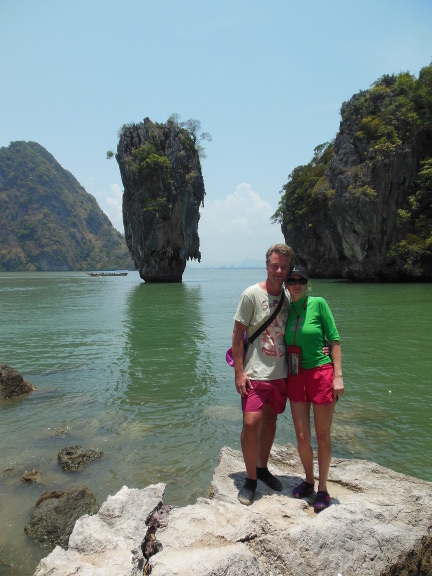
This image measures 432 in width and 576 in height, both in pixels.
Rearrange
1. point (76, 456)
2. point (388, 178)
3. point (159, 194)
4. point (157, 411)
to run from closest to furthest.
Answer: point (76, 456), point (157, 411), point (388, 178), point (159, 194)

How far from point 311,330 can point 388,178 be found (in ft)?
128

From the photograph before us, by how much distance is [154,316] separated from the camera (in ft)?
67.1

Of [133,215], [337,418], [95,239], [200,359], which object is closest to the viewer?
[337,418]

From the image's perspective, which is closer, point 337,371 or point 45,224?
point 337,371

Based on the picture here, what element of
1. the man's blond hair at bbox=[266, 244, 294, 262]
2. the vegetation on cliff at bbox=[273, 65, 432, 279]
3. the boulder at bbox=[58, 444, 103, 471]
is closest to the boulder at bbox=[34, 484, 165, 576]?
the man's blond hair at bbox=[266, 244, 294, 262]

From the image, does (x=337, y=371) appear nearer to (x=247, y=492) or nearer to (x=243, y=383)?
(x=243, y=383)

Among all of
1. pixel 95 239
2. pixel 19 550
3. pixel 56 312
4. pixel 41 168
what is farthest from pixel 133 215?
pixel 41 168

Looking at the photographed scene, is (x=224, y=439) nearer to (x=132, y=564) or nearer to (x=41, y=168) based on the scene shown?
(x=132, y=564)

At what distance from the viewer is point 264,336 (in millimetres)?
3260

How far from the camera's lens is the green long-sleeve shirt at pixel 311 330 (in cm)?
313

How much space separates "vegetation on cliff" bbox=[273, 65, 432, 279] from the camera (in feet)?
119

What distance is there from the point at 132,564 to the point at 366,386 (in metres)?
6.86

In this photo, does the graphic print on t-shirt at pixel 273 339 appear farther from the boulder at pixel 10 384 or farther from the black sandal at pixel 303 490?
the boulder at pixel 10 384

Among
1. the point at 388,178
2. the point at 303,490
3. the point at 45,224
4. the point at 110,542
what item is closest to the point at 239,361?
the point at 303,490
